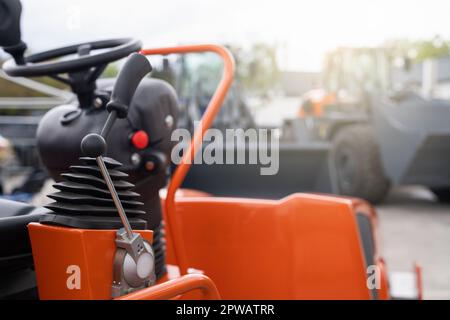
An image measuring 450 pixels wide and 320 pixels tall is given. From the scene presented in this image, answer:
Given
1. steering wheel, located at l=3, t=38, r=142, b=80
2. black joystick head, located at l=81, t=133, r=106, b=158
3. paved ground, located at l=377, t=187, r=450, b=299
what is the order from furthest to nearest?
paved ground, located at l=377, t=187, r=450, b=299
steering wheel, located at l=3, t=38, r=142, b=80
black joystick head, located at l=81, t=133, r=106, b=158

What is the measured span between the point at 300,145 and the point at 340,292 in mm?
2440

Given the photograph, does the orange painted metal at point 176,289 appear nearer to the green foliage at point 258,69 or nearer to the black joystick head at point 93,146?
the black joystick head at point 93,146

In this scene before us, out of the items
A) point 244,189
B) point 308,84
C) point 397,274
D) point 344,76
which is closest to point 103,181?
point 397,274

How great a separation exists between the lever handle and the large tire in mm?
4969

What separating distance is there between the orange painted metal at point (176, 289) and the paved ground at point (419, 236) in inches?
96.5

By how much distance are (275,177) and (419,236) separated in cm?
177

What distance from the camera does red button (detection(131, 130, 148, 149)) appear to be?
1.27 m

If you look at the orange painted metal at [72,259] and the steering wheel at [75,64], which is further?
the steering wheel at [75,64]

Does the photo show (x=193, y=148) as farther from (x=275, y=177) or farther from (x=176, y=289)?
(x=275, y=177)

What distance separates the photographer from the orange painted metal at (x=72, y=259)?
2.90ft

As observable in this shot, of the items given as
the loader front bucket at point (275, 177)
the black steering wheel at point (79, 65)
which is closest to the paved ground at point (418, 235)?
the loader front bucket at point (275, 177)

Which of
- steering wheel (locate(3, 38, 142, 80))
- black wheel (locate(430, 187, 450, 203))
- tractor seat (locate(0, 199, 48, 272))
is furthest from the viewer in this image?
black wheel (locate(430, 187, 450, 203))

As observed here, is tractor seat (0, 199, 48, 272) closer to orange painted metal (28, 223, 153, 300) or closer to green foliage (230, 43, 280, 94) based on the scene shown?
orange painted metal (28, 223, 153, 300)

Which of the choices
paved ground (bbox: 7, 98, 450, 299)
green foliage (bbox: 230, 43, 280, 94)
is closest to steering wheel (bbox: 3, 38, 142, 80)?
paved ground (bbox: 7, 98, 450, 299)
